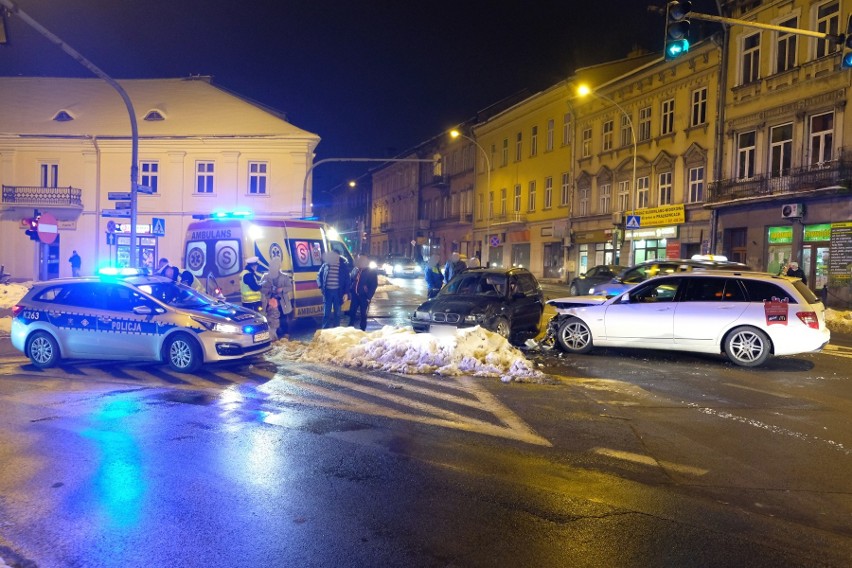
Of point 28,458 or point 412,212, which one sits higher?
point 412,212

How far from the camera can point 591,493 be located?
4996 millimetres

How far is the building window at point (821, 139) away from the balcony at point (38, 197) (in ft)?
120

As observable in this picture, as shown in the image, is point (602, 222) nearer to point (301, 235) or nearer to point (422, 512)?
point (301, 235)

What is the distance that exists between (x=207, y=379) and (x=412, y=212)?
5871 centimetres

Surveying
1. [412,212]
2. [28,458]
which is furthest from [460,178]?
[28,458]

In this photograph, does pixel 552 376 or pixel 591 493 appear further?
pixel 552 376

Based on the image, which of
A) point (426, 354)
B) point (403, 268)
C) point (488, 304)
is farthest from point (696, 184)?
point (426, 354)

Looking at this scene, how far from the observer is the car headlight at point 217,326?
9711 millimetres

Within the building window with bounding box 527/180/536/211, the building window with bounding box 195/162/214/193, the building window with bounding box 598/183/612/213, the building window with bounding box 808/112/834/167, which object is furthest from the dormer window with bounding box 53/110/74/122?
the building window with bounding box 808/112/834/167

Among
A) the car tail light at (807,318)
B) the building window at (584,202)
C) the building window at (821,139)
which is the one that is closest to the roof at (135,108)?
the building window at (584,202)

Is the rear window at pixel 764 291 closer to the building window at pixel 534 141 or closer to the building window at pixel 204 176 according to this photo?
the building window at pixel 204 176

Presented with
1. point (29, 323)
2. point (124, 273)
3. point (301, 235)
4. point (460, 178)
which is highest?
point (460, 178)

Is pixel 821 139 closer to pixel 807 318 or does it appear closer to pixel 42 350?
pixel 807 318

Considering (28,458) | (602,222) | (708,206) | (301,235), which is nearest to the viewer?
(28,458)
